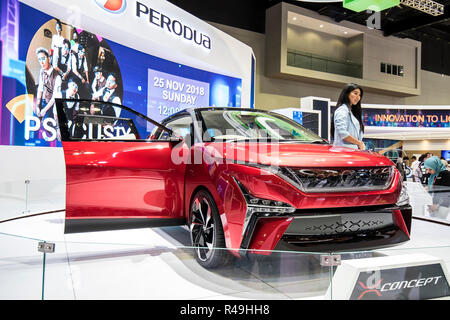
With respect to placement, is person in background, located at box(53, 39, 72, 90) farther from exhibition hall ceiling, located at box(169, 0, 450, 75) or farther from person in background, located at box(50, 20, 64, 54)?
exhibition hall ceiling, located at box(169, 0, 450, 75)

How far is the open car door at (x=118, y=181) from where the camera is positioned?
2.92m

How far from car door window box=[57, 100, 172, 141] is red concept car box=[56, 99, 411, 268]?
12mm

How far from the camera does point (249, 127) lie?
3297mm

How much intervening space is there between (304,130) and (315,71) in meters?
15.9

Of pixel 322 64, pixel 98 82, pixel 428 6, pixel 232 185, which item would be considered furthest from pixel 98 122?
pixel 322 64

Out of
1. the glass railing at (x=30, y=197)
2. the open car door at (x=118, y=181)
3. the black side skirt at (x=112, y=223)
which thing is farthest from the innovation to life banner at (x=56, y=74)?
the black side skirt at (x=112, y=223)

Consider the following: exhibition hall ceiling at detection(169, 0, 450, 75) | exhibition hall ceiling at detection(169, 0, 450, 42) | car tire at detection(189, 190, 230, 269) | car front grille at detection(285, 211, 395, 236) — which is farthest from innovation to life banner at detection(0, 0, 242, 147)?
exhibition hall ceiling at detection(169, 0, 450, 75)

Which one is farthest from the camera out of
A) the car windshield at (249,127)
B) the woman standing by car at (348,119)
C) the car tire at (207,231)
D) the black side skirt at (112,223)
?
the woman standing by car at (348,119)

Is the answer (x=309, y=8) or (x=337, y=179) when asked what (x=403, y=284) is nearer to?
(x=337, y=179)

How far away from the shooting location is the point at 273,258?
193 cm

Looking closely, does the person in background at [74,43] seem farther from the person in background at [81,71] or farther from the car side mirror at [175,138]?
the car side mirror at [175,138]

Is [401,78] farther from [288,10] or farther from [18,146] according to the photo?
[18,146]

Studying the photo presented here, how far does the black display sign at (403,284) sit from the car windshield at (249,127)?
1.42m
